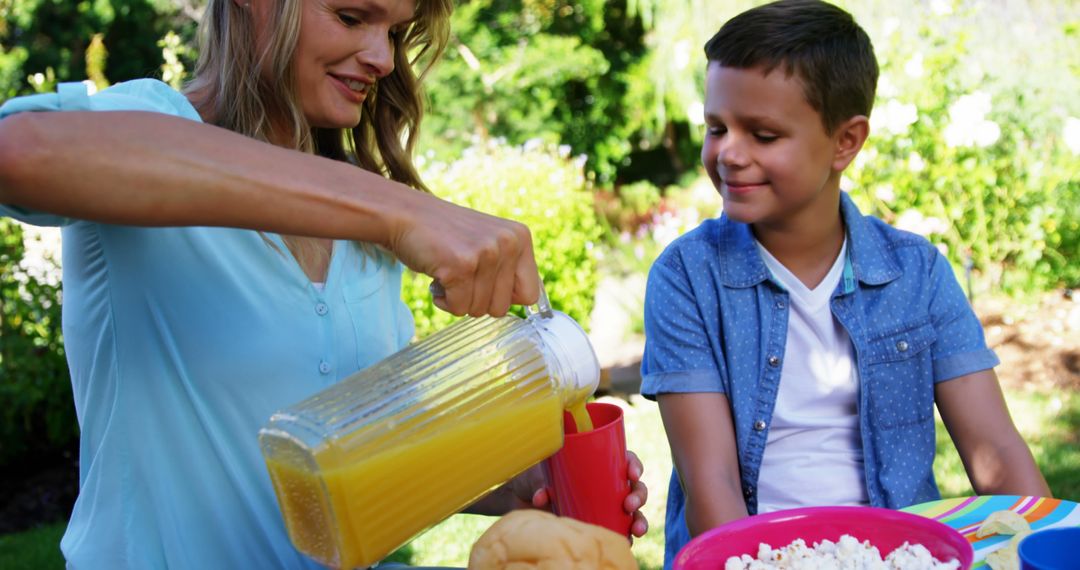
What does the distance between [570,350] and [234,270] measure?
1.91 ft

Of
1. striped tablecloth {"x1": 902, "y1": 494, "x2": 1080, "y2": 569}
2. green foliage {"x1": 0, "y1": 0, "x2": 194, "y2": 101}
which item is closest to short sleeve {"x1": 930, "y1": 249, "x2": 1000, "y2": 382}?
striped tablecloth {"x1": 902, "y1": 494, "x2": 1080, "y2": 569}

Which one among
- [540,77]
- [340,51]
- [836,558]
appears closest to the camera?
[836,558]

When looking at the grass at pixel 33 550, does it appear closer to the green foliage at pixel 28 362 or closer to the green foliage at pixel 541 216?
the green foliage at pixel 28 362

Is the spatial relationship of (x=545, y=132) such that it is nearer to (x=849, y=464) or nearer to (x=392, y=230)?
(x=849, y=464)

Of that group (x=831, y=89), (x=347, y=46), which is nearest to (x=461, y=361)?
(x=347, y=46)

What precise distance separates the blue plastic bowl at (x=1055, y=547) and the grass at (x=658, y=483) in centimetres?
261

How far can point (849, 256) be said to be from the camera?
6.84 feet

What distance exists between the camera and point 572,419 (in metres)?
1.32

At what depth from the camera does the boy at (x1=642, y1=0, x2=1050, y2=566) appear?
197 cm

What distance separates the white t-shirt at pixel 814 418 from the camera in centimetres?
199

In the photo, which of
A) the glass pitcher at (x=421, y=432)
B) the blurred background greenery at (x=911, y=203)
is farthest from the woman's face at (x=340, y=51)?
the blurred background greenery at (x=911, y=203)

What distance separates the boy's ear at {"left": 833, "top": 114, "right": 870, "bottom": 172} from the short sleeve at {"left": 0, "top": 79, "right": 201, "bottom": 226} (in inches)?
49.3

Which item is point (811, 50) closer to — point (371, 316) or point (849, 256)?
point (849, 256)

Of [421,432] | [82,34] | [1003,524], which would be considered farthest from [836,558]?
[82,34]
